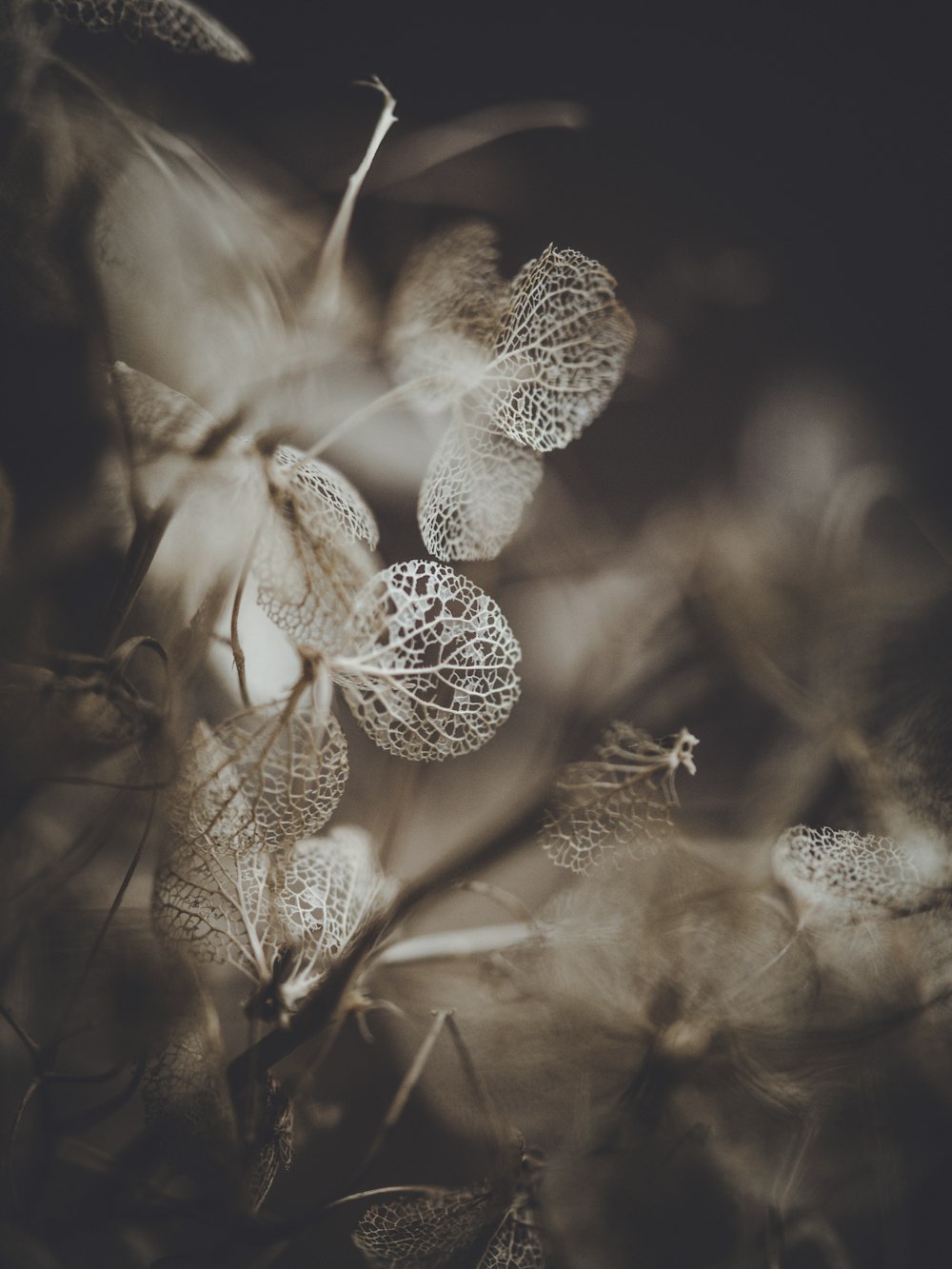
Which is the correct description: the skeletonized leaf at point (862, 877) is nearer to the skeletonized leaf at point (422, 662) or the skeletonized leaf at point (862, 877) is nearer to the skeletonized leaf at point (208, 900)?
the skeletonized leaf at point (422, 662)

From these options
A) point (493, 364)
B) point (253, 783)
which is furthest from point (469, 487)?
point (253, 783)

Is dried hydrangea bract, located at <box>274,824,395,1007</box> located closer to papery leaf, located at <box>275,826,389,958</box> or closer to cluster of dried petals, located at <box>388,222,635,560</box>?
papery leaf, located at <box>275,826,389,958</box>

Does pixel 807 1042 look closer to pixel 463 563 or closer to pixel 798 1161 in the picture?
pixel 798 1161

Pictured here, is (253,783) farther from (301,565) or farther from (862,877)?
(862,877)

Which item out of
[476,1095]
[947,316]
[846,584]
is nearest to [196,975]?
[476,1095]

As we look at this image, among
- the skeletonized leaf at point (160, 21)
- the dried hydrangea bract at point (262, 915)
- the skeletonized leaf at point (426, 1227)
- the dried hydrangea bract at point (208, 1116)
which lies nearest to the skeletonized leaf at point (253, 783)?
the dried hydrangea bract at point (262, 915)

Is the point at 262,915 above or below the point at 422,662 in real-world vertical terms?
below
